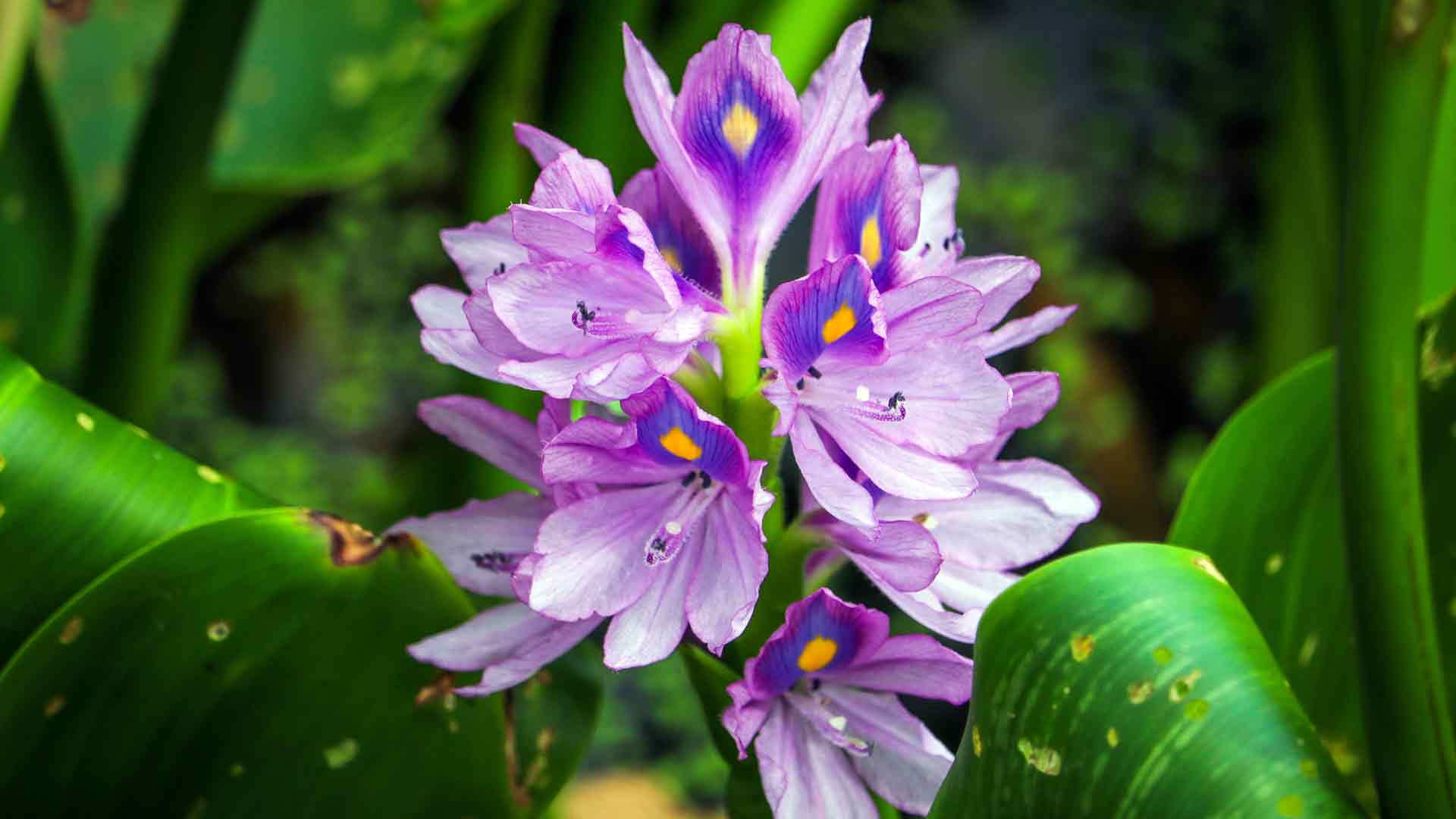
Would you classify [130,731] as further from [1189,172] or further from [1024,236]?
[1189,172]

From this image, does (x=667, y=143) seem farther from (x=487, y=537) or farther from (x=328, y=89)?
(x=328, y=89)

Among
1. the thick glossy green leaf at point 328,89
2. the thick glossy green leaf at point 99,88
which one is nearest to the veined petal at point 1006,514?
the thick glossy green leaf at point 328,89

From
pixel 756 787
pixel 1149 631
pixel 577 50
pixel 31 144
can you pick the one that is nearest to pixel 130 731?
pixel 756 787

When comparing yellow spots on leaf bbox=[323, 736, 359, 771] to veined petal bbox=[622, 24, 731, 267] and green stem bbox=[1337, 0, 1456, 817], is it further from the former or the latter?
green stem bbox=[1337, 0, 1456, 817]

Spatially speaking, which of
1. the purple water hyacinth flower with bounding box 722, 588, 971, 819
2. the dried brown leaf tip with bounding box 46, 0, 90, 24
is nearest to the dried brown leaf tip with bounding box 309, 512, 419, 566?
the purple water hyacinth flower with bounding box 722, 588, 971, 819

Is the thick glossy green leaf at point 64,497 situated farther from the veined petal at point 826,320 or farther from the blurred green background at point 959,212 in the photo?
the blurred green background at point 959,212
